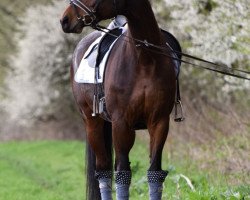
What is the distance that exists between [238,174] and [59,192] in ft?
12.7

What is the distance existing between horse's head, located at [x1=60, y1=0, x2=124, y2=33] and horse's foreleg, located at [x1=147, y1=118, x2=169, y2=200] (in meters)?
1.08

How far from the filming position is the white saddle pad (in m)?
8.27

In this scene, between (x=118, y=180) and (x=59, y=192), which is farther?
(x=59, y=192)

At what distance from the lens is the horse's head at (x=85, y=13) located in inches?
289

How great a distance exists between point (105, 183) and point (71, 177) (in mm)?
7193

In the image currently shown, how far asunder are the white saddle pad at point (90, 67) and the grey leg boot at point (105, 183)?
3.36ft

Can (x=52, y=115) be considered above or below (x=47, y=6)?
below

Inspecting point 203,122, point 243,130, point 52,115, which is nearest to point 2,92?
point 52,115

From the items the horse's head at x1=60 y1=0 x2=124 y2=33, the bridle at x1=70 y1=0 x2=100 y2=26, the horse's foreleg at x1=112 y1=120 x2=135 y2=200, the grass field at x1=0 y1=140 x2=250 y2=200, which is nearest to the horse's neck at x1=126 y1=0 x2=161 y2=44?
the horse's head at x1=60 y1=0 x2=124 y2=33

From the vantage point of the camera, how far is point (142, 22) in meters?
7.59

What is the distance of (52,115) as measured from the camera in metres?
29.5

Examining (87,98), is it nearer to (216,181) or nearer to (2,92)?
(216,181)

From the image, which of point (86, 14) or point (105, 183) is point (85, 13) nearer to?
point (86, 14)

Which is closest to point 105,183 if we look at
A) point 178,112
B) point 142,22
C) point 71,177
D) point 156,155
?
point 178,112
